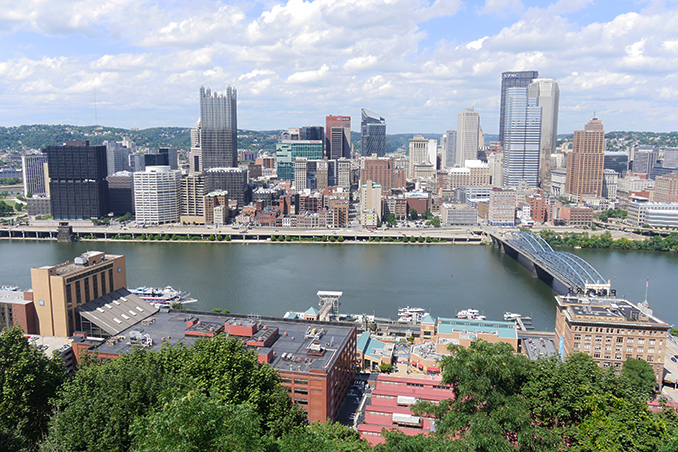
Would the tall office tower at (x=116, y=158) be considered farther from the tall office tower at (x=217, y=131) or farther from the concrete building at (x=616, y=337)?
the concrete building at (x=616, y=337)

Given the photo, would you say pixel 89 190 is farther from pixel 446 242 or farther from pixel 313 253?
pixel 446 242

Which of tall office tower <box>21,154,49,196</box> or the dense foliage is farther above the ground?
tall office tower <box>21,154,49,196</box>

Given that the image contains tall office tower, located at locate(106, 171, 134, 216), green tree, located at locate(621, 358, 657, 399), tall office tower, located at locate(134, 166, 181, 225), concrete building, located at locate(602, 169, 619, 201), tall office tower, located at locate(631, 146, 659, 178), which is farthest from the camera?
tall office tower, located at locate(631, 146, 659, 178)

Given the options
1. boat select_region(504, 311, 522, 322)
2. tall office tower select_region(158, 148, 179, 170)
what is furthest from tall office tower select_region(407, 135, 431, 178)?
boat select_region(504, 311, 522, 322)

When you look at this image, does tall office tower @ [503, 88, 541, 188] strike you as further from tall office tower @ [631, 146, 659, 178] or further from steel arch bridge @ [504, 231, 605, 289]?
steel arch bridge @ [504, 231, 605, 289]

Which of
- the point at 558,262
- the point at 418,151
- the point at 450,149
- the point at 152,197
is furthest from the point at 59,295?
the point at 450,149

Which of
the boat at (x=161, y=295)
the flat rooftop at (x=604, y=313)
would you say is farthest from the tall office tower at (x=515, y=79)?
the boat at (x=161, y=295)

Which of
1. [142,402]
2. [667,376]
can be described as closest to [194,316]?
[142,402]
